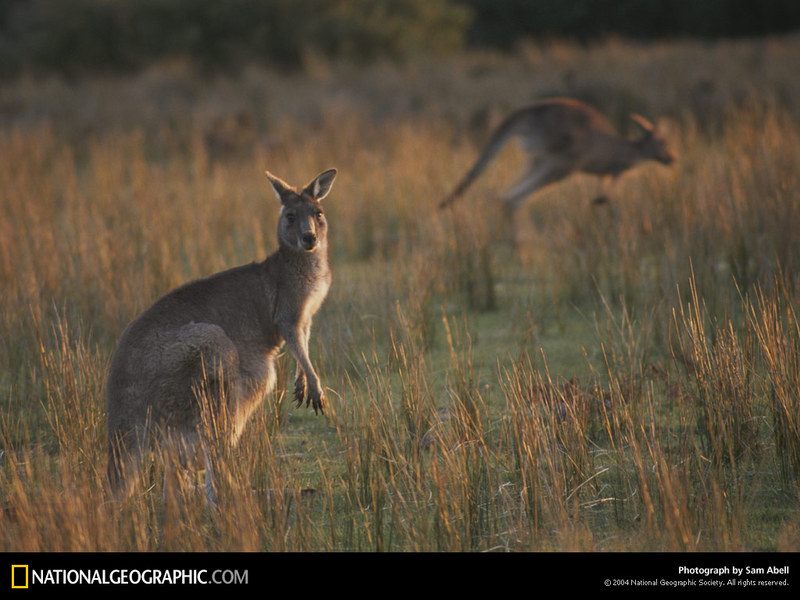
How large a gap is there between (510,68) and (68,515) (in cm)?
1671

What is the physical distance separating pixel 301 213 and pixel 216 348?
0.91m

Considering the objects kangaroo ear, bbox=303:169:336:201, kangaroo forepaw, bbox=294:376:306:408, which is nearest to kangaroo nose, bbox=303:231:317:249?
kangaroo ear, bbox=303:169:336:201

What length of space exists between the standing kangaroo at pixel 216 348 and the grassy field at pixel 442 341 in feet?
0.55

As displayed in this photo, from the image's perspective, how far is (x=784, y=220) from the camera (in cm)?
589

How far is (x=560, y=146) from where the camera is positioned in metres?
8.81

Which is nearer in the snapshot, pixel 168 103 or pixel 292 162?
pixel 292 162

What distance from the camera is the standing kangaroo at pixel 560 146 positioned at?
8.80m

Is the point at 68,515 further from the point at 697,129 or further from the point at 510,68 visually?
the point at 510,68

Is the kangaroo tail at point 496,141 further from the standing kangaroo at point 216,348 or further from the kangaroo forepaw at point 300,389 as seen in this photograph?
the kangaroo forepaw at point 300,389

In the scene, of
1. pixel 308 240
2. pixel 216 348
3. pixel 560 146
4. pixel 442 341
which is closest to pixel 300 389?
pixel 216 348

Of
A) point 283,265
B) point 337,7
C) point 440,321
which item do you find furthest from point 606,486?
point 337,7
